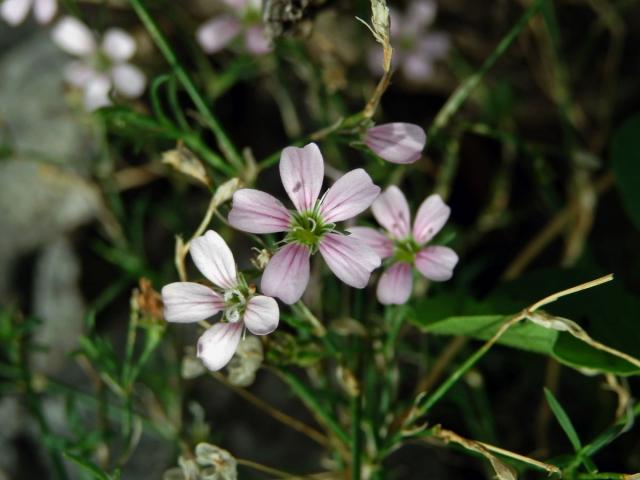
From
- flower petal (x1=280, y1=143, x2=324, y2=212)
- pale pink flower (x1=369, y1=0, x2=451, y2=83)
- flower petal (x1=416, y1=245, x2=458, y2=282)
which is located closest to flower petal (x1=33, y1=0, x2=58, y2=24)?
pale pink flower (x1=369, y1=0, x2=451, y2=83)

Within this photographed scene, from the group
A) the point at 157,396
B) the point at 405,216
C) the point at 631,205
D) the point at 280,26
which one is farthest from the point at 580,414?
the point at 280,26

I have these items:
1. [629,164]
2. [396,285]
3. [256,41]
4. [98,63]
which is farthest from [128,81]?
[629,164]

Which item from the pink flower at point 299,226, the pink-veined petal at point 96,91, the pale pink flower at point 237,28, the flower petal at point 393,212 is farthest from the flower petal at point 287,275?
the pink-veined petal at point 96,91

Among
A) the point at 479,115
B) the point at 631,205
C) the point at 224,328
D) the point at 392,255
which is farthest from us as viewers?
the point at 479,115

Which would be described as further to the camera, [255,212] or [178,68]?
[178,68]

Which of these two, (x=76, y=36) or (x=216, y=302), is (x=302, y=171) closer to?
(x=216, y=302)

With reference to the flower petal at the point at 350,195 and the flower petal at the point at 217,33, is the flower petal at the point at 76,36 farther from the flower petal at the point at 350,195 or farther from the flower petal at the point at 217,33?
the flower petal at the point at 350,195

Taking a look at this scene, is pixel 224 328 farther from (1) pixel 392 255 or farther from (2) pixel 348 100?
(2) pixel 348 100
